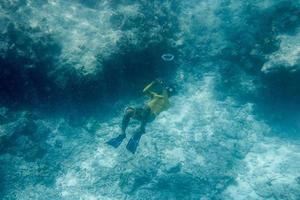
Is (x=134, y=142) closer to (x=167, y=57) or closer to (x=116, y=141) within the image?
(x=116, y=141)

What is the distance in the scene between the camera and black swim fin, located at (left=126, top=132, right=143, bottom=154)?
825cm

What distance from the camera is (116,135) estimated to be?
29.6 feet

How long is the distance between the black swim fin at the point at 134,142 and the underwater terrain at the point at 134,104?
0.40 m

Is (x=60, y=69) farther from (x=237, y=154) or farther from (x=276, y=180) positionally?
(x=276, y=180)

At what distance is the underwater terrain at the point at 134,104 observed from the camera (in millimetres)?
8195

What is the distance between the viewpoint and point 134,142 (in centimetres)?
840

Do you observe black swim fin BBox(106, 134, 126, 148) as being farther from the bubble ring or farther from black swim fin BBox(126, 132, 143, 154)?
the bubble ring

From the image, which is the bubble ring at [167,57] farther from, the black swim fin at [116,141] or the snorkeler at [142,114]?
the black swim fin at [116,141]

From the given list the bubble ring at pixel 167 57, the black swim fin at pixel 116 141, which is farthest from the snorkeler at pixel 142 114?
the bubble ring at pixel 167 57

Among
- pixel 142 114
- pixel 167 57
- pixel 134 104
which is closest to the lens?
pixel 142 114

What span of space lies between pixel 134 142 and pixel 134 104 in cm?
170

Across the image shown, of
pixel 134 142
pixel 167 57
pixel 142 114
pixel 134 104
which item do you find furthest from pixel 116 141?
pixel 167 57

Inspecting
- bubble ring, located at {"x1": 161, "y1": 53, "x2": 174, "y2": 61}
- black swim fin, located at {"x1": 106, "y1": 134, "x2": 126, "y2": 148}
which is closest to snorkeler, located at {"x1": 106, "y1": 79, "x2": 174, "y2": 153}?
black swim fin, located at {"x1": 106, "y1": 134, "x2": 126, "y2": 148}

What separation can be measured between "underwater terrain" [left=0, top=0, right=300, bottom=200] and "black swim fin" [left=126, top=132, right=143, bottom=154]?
404mm
